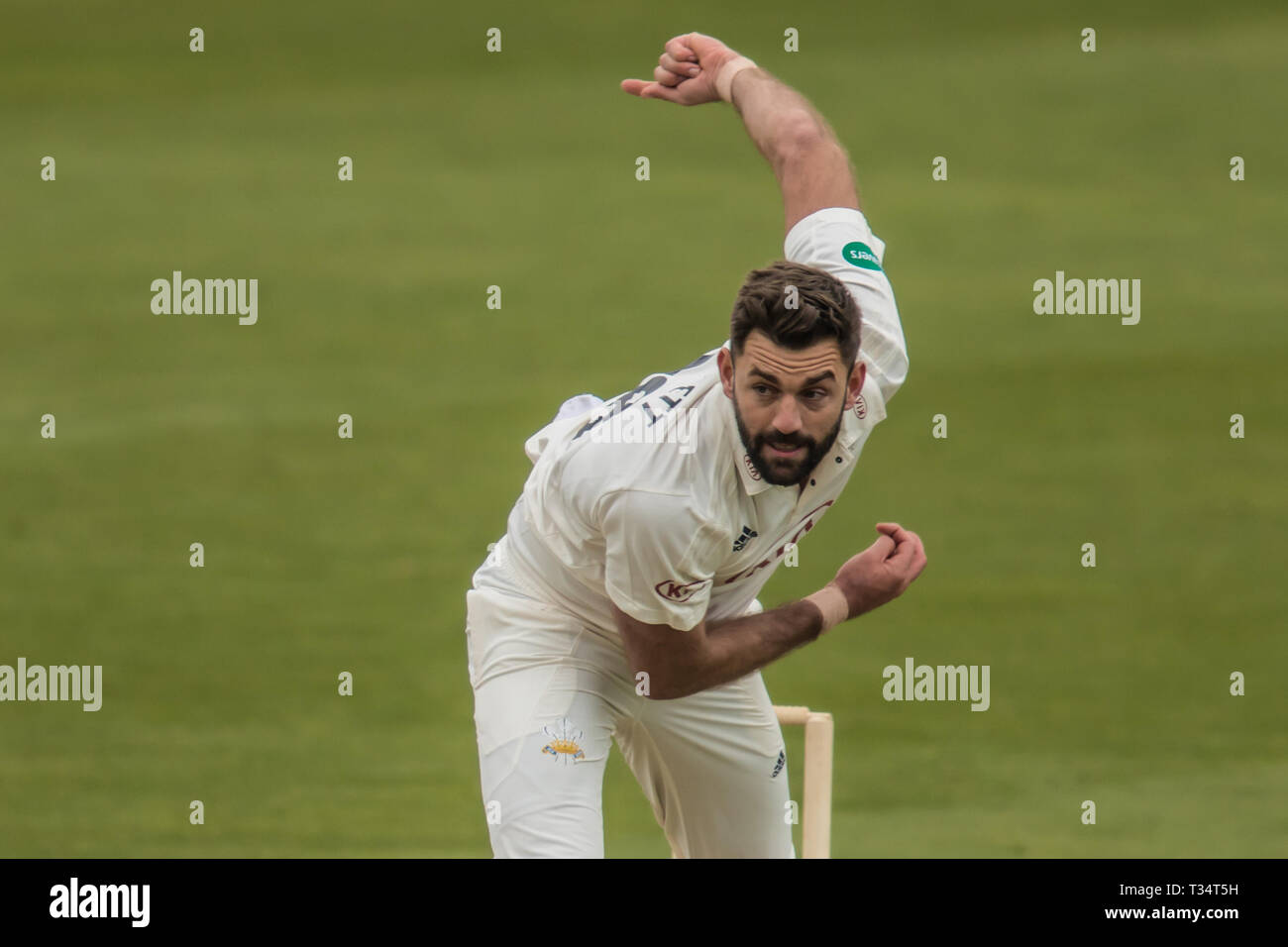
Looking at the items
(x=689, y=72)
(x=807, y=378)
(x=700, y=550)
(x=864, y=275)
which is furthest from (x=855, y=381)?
(x=689, y=72)

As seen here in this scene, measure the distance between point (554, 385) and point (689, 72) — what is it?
7.95 m

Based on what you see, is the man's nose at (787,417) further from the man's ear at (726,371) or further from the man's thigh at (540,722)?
the man's thigh at (540,722)

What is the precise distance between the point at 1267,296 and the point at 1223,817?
7.69m

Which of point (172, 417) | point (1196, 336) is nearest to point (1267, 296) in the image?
point (1196, 336)

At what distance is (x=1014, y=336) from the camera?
48.5 ft

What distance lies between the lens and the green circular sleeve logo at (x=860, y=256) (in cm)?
559

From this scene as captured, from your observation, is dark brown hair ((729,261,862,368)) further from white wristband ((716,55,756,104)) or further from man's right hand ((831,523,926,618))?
white wristband ((716,55,756,104))

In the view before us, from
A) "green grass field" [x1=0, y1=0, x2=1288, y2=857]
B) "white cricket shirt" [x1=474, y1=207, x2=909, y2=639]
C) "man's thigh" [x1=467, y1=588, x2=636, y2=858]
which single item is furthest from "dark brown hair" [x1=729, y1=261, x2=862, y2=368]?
"green grass field" [x1=0, y1=0, x2=1288, y2=857]

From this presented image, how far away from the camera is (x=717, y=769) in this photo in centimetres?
613

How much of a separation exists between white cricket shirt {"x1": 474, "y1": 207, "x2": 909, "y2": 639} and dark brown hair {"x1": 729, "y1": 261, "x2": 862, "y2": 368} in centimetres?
30

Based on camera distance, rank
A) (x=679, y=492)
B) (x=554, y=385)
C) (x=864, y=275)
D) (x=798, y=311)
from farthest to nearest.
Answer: (x=554, y=385), (x=864, y=275), (x=679, y=492), (x=798, y=311)

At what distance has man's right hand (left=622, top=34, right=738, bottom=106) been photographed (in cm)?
633

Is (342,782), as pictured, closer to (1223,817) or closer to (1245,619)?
(1223,817)

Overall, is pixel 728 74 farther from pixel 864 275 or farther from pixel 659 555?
pixel 659 555
